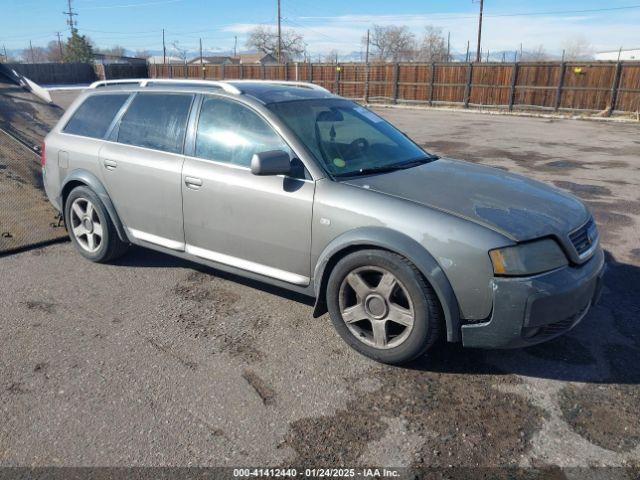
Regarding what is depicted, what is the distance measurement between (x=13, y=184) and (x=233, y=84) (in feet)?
12.8

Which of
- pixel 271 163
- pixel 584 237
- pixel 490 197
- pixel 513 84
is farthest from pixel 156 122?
pixel 513 84

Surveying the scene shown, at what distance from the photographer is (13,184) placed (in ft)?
21.2

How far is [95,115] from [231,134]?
1.81 metres

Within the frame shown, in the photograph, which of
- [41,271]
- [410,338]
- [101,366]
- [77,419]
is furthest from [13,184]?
[410,338]

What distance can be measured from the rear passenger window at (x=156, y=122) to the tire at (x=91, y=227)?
68cm

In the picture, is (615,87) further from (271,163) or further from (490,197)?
(271,163)

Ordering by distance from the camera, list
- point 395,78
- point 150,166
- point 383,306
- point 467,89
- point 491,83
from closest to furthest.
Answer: point 383,306, point 150,166, point 491,83, point 467,89, point 395,78

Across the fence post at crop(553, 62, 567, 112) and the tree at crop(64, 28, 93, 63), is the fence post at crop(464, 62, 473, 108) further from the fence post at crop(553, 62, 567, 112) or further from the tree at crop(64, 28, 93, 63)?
the tree at crop(64, 28, 93, 63)

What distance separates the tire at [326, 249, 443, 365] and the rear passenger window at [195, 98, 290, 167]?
1.03 meters

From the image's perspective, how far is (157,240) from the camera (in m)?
4.43

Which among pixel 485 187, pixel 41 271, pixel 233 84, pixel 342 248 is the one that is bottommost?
pixel 41 271

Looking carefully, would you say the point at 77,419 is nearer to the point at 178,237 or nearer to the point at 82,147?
the point at 178,237

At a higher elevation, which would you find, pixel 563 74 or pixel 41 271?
pixel 563 74

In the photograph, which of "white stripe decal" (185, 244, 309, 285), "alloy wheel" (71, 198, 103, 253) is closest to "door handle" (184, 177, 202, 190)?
"white stripe decal" (185, 244, 309, 285)
